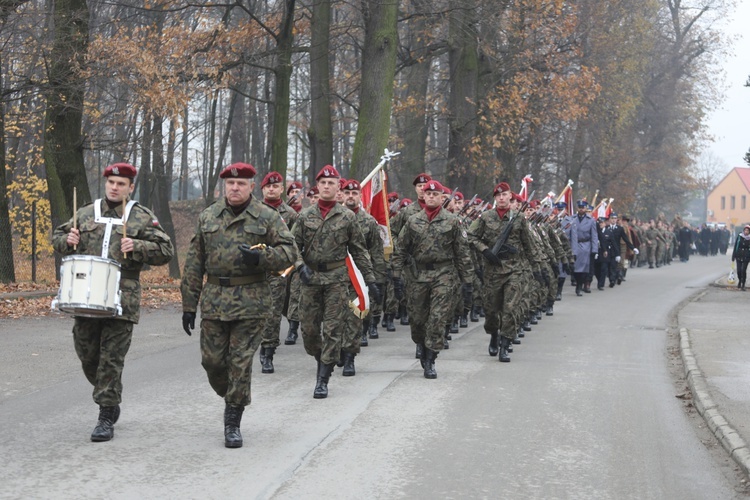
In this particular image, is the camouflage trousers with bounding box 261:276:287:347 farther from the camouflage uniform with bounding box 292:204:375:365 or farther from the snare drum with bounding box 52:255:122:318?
the snare drum with bounding box 52:255:122:318

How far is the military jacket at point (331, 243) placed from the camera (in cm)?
976

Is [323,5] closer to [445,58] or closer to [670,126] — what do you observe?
[445,58]

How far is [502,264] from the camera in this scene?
1222 cm

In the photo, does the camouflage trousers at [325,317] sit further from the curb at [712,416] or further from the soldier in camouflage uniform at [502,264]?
the curb at [712,416]

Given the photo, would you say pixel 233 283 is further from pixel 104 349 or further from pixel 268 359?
pixel 268 359

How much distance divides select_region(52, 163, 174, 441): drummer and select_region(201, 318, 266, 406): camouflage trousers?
0.56m

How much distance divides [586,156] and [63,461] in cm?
4042

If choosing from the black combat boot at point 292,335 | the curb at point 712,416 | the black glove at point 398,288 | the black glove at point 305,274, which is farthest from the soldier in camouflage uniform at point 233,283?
the black glove at point 398,288

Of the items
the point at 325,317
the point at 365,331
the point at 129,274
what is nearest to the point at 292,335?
the point at 365,331

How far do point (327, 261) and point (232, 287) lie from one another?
245 centimetres

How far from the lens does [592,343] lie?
14.7 meters

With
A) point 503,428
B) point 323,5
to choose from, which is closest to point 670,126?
point 323,5

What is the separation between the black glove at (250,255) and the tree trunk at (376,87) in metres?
14.0

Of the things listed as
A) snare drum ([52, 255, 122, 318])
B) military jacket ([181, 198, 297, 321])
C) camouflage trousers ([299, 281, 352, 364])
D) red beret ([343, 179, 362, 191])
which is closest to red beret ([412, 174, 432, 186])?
red beret ([343, 179, 362, 191])
